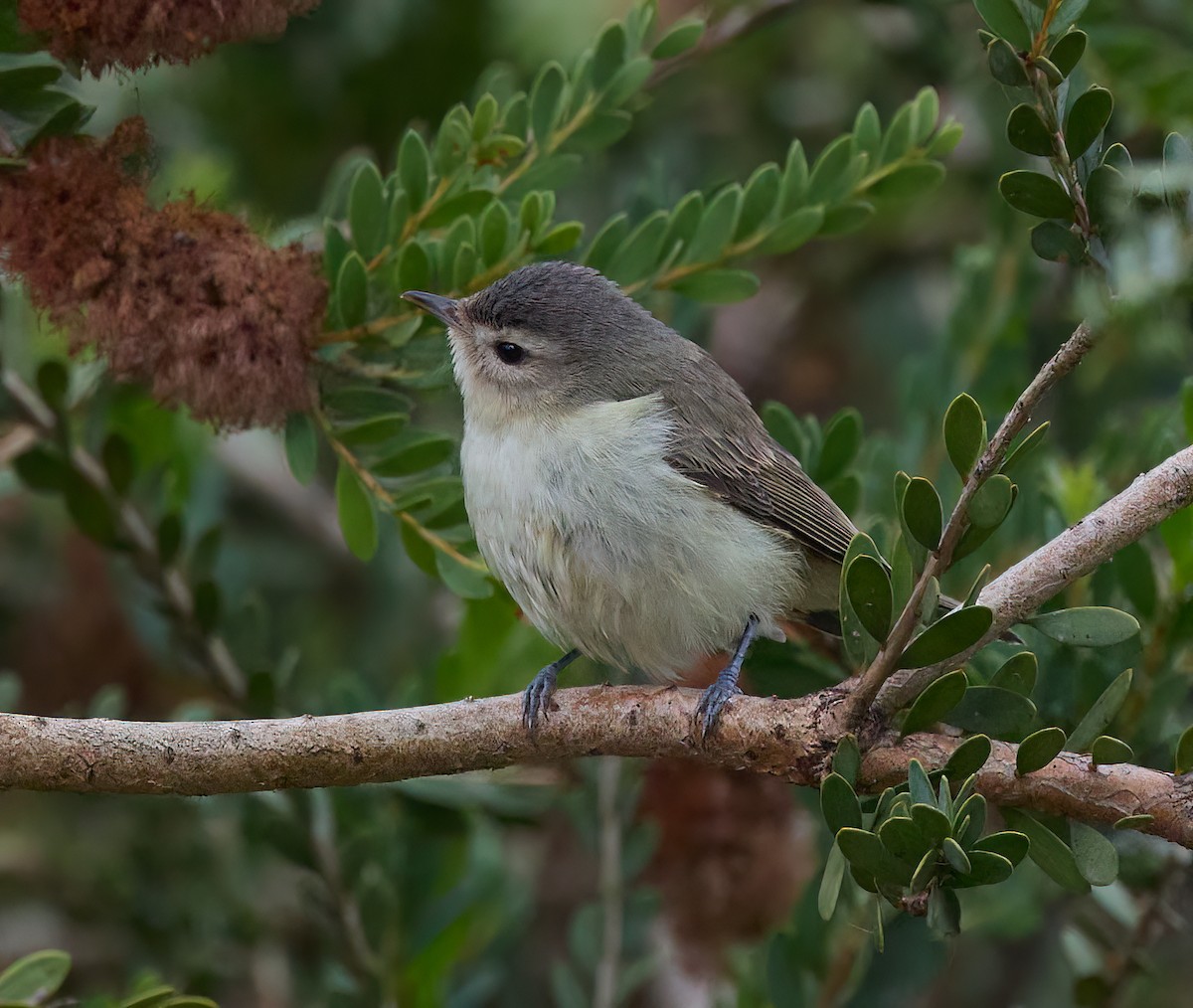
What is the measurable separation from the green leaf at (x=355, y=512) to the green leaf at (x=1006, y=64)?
1.55 meters

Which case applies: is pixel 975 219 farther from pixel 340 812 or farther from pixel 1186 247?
pixel 1186 247

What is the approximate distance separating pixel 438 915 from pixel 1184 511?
2072mm

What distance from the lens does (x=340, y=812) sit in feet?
12.4

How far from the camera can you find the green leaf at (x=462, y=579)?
319 centimetres

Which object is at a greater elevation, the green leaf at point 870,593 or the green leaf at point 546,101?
the green leaf at point 546,101

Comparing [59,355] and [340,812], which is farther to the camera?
[59,355]

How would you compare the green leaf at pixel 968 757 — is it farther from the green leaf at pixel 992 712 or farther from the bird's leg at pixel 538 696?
the bird's leg at pixel 538 696

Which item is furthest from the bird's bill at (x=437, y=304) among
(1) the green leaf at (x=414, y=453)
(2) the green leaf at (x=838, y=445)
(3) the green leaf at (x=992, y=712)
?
(3) the green leaf at (x=992, y=712)

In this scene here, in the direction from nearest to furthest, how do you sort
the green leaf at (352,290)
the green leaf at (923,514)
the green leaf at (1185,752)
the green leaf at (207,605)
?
the green leaf at (923,514), the green leaf at (1185,752), the green leaf at (352,290), the green leaf at (207,605)

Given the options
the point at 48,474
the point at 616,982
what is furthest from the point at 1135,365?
the point at 48,474

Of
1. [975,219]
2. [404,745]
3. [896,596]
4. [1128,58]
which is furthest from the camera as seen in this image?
[975,219]

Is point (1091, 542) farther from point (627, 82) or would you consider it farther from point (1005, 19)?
point (627, 82)

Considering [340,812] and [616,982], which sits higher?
[340,812]

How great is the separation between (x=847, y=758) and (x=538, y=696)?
2.40 feet
